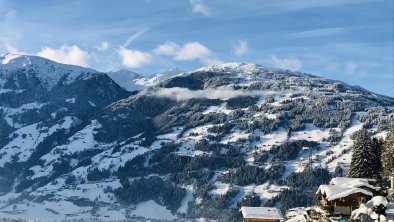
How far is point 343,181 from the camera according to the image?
89.4 meters

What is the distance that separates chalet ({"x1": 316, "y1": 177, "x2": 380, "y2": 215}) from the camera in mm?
80688

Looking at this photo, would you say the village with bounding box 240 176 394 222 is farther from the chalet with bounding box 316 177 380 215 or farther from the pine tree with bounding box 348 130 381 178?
the pine tree with bounding box 348 130 381 178

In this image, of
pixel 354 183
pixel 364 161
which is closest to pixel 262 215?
pixel 364 161

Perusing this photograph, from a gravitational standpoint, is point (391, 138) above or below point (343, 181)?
above

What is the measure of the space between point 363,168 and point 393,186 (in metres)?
11.2

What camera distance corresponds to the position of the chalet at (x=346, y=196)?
80.7 metres

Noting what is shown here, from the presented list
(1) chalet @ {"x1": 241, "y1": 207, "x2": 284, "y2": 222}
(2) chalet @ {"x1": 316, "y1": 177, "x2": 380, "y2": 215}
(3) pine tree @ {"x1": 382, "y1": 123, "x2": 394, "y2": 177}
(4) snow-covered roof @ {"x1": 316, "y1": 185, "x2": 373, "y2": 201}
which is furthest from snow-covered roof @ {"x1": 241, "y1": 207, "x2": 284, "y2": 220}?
(3) pine tree @ {"x1": 382, "y1": 123, "x2": 394, "y2": 177}

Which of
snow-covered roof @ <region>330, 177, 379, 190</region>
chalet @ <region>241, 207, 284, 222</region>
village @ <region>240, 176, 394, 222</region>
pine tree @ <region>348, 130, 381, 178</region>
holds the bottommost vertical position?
chalet @ <region>241, 207, 284, 222</region>

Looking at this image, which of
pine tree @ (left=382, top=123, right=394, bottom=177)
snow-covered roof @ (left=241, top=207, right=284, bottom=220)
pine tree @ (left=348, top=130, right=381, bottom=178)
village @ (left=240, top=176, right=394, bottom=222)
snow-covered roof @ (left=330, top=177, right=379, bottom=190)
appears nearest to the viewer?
village @ (left=240, top=176, right=394, bottom=222)

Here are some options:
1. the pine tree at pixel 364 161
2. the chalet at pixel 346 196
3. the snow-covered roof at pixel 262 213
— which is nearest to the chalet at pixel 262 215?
the snow-covered roof at pixel 262 213

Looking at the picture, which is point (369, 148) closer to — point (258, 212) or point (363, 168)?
point (363, 168)

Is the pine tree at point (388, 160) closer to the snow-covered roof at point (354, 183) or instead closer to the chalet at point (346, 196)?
the snow-covered roof at point (354, 183)

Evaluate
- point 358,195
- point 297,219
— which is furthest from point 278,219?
point 358,195

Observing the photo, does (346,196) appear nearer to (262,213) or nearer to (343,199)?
(343,199)
